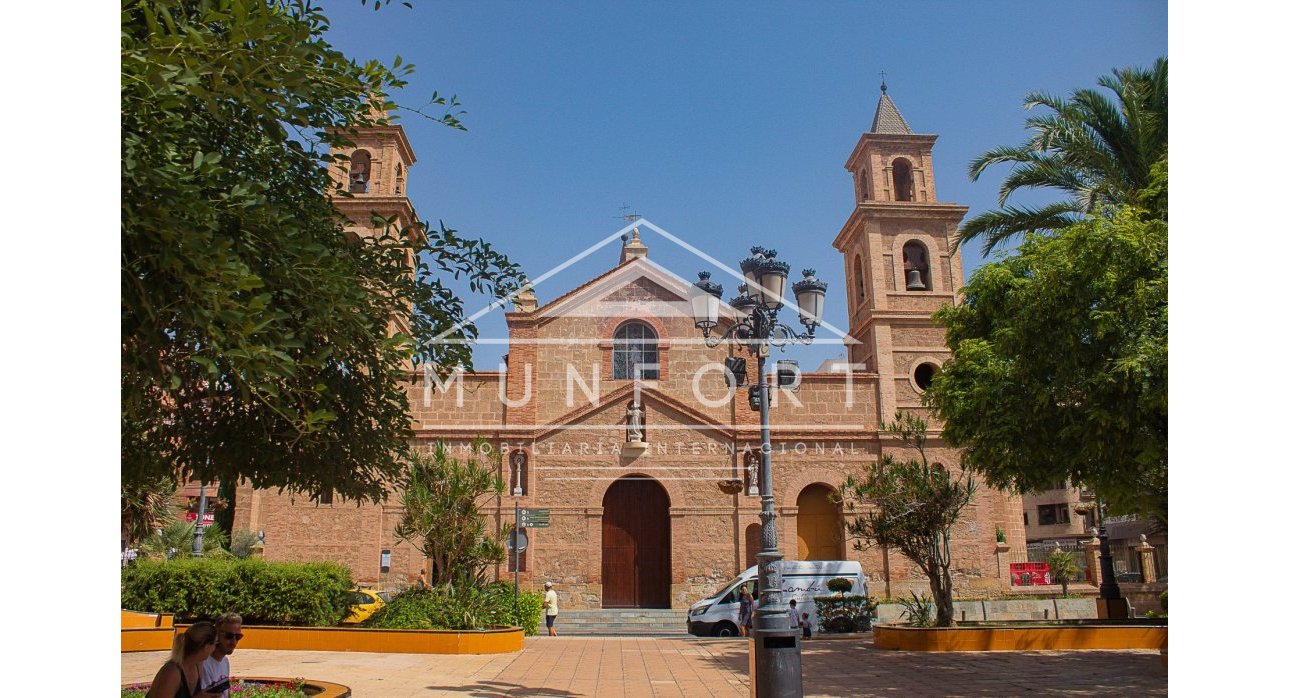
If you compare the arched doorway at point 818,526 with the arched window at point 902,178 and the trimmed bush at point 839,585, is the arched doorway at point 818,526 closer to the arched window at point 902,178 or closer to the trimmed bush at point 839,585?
the trimmed bush at point 839,585

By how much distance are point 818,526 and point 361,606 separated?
1279cm

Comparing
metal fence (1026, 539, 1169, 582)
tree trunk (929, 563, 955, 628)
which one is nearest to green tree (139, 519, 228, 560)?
tree trunk (929, 563, 955, 628)

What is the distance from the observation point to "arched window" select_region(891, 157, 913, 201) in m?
25.8

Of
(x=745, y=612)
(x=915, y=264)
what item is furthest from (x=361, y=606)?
(x=915, y=264)

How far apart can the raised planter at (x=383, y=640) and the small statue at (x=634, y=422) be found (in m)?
9.46

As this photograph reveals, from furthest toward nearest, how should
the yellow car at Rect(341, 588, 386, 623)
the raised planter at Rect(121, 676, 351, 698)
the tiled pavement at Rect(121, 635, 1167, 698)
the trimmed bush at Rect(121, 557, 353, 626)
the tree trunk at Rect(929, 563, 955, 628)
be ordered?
the yellow car at Rect(341, 588, 386, 623), the trimmed bush at Rect(121, 557, 353, 626), the tree trunk at Rect(929, 563, 955, 628), the tiled pavement at Rect(121, 635, 1167, 698), the raised planter at Rect(121, 676, 351, 698)

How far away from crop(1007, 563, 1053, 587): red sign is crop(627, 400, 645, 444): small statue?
36.3 ft

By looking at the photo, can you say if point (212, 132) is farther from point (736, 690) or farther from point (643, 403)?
point (643, 403)

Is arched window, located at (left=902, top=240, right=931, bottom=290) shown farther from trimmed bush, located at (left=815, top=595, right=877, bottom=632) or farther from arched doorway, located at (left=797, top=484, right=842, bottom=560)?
trimmed bush, located at (left=815, top=595, right=877, bottom=632)

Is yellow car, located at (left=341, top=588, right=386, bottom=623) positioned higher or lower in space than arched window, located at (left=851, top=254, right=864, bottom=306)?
lower
